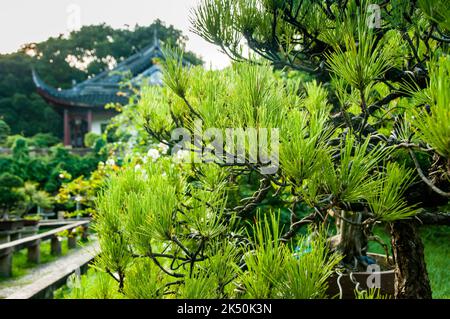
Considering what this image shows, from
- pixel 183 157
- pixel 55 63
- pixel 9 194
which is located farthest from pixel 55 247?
pixel 55 63

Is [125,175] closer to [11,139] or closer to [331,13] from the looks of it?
[331,13]

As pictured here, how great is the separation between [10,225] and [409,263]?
4.10 meters

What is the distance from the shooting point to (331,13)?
74cm

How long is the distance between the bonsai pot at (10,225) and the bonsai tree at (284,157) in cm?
367

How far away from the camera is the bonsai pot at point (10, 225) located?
403 cm

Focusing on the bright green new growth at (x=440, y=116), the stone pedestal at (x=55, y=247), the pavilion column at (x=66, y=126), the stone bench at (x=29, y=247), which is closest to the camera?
the bright green new growth at (x=440, y=116)

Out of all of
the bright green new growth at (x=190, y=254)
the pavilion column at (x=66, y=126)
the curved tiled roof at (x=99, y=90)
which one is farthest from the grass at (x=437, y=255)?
the pavilion column at (x=66, y=126)

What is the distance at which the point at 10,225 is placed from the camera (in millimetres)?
4105

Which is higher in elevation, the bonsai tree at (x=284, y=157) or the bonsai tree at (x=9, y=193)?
the bonsai tree at (x=284, y=157)

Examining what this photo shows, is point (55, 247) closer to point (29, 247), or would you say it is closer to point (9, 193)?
point (29, 247)

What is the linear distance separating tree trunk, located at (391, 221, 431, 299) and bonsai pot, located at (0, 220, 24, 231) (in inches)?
157

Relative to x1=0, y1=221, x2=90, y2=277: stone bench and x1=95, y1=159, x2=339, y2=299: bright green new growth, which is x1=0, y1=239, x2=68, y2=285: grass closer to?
x1=0, y1=221, x2=90, y2=277: stone bench

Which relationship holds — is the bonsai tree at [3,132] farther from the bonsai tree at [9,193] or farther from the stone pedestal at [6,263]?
the stone pedestal at [6,263]

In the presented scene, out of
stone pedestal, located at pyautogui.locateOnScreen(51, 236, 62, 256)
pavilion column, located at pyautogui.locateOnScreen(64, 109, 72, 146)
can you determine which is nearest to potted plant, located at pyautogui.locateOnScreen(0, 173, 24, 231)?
stone pedestal, located at pyautogui.locateOnScreen(51, 236, 62, 256)
